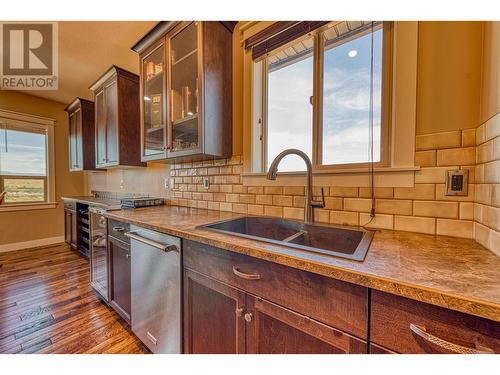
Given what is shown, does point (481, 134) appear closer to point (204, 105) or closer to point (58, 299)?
point (204, 105)

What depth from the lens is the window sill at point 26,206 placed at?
327 cm

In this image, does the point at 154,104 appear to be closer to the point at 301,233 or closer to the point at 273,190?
the point at 273,190

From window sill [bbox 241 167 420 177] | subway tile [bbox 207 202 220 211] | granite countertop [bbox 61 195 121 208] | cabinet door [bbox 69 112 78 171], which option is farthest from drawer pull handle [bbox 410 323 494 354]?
cabinet door [bbox 69 112 78 171]

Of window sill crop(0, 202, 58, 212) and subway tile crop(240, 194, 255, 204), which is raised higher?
subway tile crop(240, 194, 255, 204)

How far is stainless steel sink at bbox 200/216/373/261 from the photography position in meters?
0.98

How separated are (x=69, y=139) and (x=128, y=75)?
228cm

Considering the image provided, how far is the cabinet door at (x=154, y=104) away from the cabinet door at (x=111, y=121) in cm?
68

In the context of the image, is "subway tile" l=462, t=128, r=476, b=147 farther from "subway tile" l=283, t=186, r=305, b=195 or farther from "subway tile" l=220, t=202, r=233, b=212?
"subway tile" l=220, t=202, r=233, b=212

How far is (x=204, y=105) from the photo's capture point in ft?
4.89

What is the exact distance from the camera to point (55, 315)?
176cm

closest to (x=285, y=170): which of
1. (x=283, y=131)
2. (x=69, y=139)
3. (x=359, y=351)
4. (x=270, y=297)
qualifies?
(x=283, y=131)

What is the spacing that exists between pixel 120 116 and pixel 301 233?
2408 mm

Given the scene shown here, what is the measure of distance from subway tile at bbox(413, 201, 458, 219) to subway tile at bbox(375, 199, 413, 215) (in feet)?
0.08

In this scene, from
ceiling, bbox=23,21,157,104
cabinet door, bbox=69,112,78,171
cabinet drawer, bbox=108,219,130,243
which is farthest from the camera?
cabinet door, bbox=69,112,78,171
